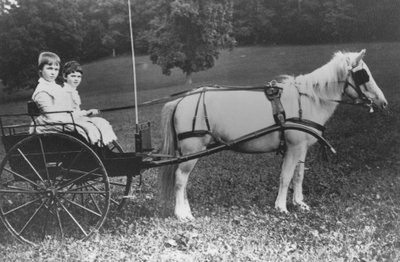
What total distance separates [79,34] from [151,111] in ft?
4.26

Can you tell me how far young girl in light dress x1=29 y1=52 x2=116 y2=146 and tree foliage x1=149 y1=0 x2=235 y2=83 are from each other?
3.61 ft

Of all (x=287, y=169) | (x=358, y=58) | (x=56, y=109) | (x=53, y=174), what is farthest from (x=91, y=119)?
(x=358, y=58)

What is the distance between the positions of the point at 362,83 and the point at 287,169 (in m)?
1.41

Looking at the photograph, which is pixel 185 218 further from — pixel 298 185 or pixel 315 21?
pixel 315 21

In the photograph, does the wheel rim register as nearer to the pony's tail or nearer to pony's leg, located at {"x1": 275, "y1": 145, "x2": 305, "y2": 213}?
the pony's tail

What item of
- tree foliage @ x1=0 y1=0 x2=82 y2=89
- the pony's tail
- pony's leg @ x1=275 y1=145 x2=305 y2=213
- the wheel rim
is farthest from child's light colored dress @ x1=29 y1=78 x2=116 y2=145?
pony's leg @ x1=275 y1=145 x2=305 y2=213

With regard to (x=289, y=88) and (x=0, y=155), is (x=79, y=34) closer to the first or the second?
(x=0, y=155)

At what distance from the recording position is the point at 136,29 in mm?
4988

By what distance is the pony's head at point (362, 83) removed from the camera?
5.01m

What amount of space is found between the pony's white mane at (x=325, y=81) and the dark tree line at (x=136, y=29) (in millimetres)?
484

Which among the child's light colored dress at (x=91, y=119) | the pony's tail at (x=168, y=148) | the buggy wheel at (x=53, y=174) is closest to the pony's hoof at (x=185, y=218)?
the pony's tail at (x=168, y=148)

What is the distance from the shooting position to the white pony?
5082mm

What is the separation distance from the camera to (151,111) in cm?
534

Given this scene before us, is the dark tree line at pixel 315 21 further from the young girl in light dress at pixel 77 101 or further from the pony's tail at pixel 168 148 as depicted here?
the young girl in light dress at pixel 77 101
